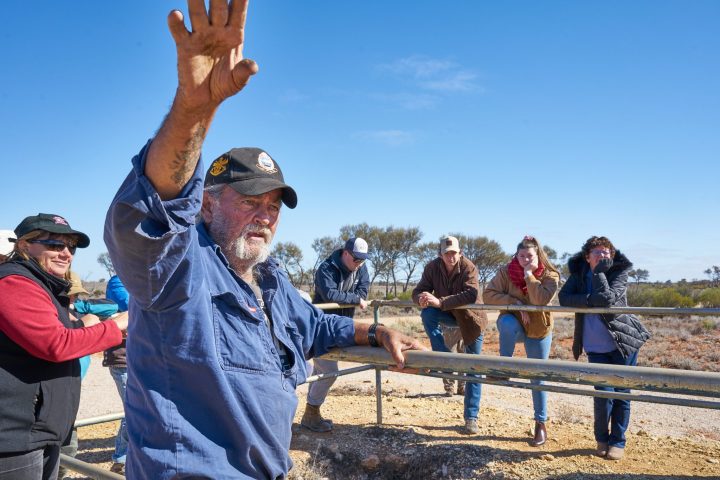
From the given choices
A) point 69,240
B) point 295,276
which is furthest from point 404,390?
point 295,276

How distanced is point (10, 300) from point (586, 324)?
14.3 ft

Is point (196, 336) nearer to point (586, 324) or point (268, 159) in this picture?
point (268, 159)

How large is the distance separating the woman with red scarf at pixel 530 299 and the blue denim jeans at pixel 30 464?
3974 millimetres

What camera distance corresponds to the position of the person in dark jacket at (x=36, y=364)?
2.32 m

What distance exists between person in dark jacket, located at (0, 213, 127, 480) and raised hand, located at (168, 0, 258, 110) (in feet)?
5.32

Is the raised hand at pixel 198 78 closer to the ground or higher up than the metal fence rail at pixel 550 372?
higher up

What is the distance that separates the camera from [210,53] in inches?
48.4

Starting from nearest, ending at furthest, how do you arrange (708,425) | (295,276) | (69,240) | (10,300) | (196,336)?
(196,336) < (10,300) < (69,240) < (708,425) < (295,276)

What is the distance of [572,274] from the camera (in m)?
5.13

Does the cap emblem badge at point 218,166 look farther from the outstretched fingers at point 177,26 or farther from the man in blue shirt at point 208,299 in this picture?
the outstretched fingers at point 177,26

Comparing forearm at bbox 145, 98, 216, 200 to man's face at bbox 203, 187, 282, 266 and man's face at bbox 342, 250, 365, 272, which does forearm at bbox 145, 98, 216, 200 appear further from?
man's face at bbox 342, 250, 365, 272

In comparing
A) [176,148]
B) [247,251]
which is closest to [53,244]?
[247,251]

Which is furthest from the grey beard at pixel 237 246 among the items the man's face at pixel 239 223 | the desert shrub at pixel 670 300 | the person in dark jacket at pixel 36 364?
the desert shrub at pixel 670 300

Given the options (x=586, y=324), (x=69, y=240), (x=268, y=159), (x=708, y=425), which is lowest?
(x=708, y=425)
